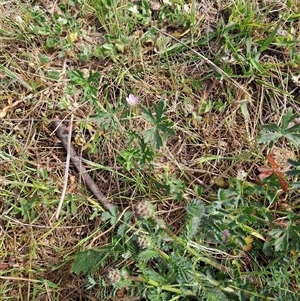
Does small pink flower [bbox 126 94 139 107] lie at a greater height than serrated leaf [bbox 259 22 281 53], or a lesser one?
greater

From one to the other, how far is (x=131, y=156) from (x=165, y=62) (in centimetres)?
58

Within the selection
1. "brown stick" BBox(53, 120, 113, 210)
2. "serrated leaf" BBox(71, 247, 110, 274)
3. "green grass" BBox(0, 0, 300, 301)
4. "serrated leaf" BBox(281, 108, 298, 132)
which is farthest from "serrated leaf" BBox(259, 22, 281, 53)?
"serrated leaf" BBox(71, 247, 110, 274)

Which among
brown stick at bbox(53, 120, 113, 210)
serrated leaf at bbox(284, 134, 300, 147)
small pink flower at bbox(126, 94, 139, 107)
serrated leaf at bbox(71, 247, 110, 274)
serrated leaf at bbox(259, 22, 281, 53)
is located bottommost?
serrated leaf at bbox(71, 247, 110, 274)

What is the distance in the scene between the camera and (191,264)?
1.86 m

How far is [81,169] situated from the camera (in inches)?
90.9

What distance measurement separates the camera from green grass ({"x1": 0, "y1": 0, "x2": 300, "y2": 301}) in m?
2.06

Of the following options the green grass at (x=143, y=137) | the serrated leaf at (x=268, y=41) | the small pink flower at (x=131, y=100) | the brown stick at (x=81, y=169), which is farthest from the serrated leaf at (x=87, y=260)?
the serrated leaf at (x=268, y=41)

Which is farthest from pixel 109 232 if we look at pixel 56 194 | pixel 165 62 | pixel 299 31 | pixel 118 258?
pixel 299 31

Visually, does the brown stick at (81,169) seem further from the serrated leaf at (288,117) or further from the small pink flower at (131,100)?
the serrated leaf at (288,117)

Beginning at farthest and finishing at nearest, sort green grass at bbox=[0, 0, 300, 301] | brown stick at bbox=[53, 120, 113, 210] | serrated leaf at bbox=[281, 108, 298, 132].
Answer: brown stick at bbox=[53, 120, 113, 210]
green grass at bbox=[0, 0, 300, 301]
serrated leaf at bbox=[281, 108, 298, 132]

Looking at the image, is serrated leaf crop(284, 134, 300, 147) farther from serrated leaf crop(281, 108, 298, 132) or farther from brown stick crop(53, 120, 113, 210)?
brown stick crop(53, 120, 113, 210)

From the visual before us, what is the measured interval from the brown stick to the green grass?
0.02m

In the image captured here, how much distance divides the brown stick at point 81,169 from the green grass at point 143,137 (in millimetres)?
25

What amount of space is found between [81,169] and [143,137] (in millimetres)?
338
